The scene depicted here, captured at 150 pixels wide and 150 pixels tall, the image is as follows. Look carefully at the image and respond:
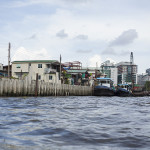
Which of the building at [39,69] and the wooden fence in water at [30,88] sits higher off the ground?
the building at [39,69]

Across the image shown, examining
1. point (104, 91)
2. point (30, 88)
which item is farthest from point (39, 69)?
point (30, 88)

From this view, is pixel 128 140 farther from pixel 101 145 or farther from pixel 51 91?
pixel 51 91

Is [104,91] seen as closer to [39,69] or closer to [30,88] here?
[30,88]

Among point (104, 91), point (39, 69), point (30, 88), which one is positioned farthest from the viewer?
point (39, 69)

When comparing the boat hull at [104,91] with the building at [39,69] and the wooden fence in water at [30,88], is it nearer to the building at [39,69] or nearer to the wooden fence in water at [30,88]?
the wooden fence in water at [30,88]

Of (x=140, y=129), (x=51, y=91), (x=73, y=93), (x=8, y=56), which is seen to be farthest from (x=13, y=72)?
(x=140, y=129)

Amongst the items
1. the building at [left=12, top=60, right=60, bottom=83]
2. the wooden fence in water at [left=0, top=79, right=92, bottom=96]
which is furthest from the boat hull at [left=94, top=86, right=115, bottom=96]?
the building at [left=12, top=60, right=60, bottom=83]

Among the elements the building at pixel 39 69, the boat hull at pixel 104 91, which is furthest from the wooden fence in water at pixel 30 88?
the building at pixel 39 69

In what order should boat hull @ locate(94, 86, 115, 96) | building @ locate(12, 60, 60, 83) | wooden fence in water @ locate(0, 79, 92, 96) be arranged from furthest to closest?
building @ locate(12, 60, 60, 83), boat hull @ locate(94, 86, 115, 96), wooden fence in water @ locate(0, 79, 92, 96)

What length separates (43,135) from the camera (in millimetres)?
5406

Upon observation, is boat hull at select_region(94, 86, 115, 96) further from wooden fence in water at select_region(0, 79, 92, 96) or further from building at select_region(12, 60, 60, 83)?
building at select_region(12, 60, 60, 83)

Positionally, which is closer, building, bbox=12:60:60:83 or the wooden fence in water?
the wooden fence in water

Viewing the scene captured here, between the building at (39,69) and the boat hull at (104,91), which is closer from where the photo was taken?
the boat hull at (104,91)

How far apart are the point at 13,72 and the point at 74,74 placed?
2141 centimetres
